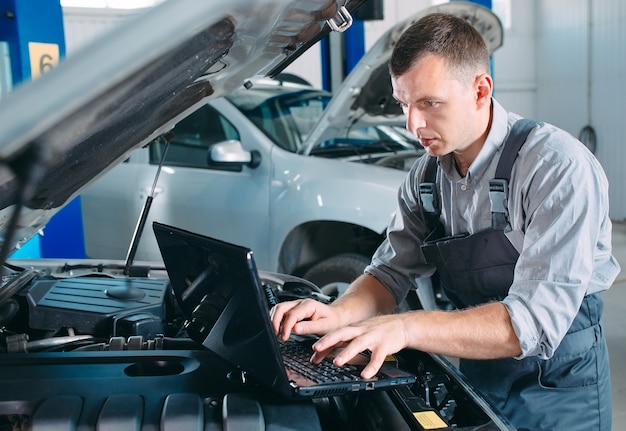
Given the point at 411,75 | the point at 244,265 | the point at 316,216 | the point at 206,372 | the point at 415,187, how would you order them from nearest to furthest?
the point at 244,265, the point at 206,372, the point at 411,75, the point at 415,187, the point at 316,216

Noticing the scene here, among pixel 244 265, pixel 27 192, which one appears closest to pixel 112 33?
pixel 27 192

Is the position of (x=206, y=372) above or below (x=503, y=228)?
below

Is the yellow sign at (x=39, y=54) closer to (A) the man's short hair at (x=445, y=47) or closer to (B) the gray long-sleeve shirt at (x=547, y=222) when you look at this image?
(A) the man's short hair at (x=445, y=47)

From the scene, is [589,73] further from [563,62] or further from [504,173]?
[504,173]

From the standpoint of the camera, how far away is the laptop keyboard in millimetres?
1238

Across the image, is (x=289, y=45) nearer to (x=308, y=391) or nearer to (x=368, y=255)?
(x=308, y=391)

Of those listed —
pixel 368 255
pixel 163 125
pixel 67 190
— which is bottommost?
pixel 368 255

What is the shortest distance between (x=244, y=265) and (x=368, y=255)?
98.7 inches

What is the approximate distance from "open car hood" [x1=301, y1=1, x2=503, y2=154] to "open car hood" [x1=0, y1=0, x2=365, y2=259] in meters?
2.22

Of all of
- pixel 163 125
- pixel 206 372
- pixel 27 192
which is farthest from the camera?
pixel 163 125

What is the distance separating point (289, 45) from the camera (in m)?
1.60

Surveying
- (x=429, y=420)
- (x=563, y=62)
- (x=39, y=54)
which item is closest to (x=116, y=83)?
(x=429, y=420)

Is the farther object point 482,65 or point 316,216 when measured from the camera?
point 316,216

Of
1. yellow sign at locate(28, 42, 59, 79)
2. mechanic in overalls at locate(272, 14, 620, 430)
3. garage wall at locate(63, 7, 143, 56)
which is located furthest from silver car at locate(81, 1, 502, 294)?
garage wall at locate(63, 7, 143, 56)
